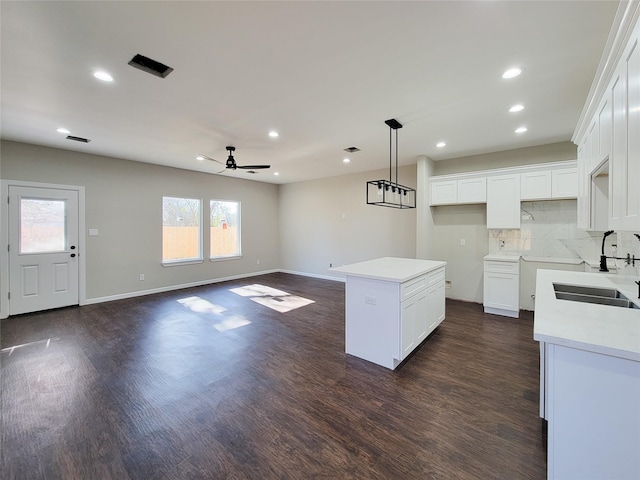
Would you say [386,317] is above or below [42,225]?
below

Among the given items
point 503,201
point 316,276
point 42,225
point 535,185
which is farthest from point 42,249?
point 535,185

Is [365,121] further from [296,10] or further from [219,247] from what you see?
[219,247]

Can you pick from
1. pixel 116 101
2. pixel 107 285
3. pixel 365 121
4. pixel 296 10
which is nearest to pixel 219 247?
pixel 107 285

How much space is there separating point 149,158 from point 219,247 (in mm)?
2616

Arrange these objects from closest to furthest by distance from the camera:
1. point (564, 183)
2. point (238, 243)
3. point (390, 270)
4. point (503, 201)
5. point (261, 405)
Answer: point (261, 405) < point (390, 270) < point (564, 183) < point (503, 201) < point (238, 243)

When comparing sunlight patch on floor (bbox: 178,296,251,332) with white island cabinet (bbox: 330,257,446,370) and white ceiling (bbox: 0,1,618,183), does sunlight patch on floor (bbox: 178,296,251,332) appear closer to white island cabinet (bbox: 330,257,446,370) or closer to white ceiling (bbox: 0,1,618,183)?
white island cabinet (bbox: 330,257,446,370)

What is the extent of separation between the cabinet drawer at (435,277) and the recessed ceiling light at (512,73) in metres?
2.10

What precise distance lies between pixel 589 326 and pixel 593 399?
1.12 ft

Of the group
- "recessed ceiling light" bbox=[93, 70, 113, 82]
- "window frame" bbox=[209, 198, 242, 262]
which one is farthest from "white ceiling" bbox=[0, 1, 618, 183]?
"window frame" bbox=[209, 198, 242, 262]

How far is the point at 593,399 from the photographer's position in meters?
1.19

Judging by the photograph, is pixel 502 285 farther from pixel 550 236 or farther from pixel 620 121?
pixel 620 121

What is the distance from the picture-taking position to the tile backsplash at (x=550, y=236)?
4.08 m

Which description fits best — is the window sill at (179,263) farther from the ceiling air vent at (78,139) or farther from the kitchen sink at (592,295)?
the kitchen sink at (592,295)

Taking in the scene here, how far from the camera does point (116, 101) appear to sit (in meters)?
2.88
